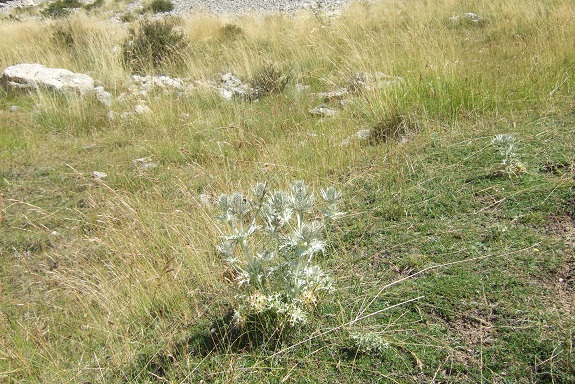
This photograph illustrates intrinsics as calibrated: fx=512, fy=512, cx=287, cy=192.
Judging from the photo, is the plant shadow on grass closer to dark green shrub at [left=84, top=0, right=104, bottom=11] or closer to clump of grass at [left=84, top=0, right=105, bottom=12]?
clump of grass at [left=84, top=0, right=105, bottom=12]

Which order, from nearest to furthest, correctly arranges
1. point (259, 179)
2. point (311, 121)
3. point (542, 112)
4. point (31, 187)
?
point (259, 179) → point (542, 112) → point (31, 187) → point (311, 121)

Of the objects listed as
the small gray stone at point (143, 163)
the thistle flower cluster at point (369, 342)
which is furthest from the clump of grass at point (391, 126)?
the thistle flower cluster at point (369, 342)

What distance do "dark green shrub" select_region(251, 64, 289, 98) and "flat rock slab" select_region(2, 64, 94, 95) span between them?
8.20 ft

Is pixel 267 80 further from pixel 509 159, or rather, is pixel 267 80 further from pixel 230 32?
pixel 230 32

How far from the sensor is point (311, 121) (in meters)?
5.34

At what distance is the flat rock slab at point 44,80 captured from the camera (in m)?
7.68

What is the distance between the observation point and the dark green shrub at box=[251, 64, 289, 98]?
274 inches

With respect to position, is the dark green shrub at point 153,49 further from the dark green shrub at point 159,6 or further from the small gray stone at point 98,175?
the dark green shrub at point 159,6

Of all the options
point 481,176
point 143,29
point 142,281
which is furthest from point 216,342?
point 143,29

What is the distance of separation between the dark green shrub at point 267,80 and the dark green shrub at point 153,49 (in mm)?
1971

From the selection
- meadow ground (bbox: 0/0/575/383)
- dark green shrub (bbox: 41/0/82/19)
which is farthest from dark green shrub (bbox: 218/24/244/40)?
dark green shrub (bbox: 41/0/82/19)

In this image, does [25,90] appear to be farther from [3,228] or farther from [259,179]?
[259,179]

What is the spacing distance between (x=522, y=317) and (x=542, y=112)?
2.58 meters

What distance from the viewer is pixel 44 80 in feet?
25.8
